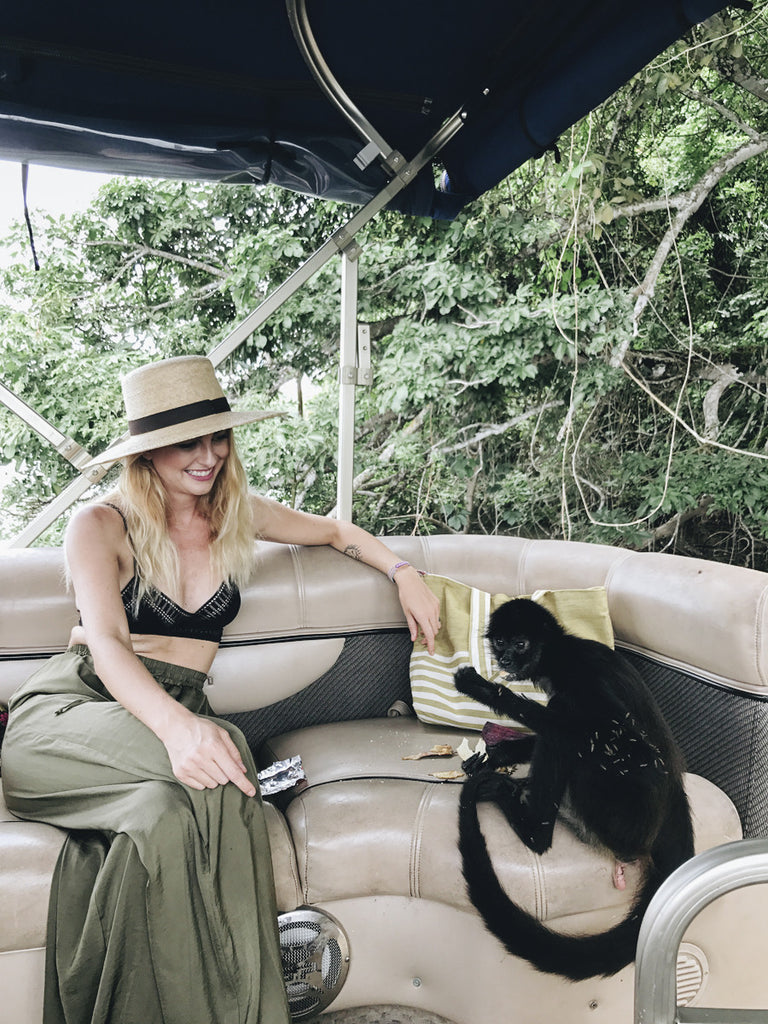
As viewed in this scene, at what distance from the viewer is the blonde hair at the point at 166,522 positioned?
212 centimetres

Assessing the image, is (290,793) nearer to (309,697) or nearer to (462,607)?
(309,697)

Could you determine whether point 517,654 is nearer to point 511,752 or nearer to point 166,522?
point 511,752

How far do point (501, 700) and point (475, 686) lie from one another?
113 mm

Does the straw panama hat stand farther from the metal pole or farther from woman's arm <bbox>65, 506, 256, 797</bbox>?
the metal pole

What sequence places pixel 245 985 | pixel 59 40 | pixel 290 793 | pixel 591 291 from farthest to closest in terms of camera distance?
pixel 591 291
pixel 59 40
pixel 290 793
pixel 245 985

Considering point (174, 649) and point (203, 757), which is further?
point (174, 649)

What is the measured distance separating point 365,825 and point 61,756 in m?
0.69

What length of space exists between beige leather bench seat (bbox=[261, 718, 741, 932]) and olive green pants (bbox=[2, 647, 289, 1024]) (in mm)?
182

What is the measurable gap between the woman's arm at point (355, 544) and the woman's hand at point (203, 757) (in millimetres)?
782

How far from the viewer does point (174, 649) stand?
2.15 meters

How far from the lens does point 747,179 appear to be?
16.0 feet

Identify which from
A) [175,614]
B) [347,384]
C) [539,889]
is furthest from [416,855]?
[347,384]

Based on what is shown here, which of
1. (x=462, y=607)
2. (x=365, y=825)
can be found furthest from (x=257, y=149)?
(x=365, y=825)

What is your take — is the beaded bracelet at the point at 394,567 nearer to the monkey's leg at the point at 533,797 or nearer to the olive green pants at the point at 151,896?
the monkey's leg at the point at 533,797
